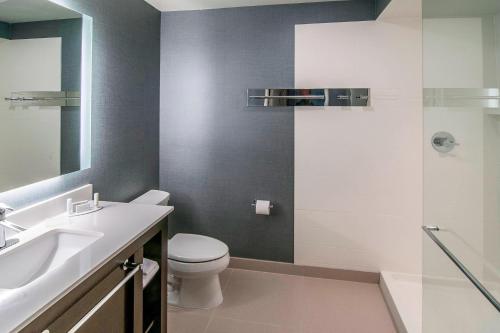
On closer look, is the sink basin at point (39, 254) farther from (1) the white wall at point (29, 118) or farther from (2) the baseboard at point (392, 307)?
(2) the baseboard at point (392, 307)

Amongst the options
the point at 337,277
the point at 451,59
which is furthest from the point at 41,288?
the point at 337,277

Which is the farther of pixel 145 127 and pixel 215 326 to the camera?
pixel 145 127

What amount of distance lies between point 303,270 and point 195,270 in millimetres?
1050

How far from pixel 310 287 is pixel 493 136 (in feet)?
5.85

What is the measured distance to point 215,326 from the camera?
2010 millimetres

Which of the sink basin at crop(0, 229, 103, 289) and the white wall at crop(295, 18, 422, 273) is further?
the white wall at crop(295, 18, 422, 273)

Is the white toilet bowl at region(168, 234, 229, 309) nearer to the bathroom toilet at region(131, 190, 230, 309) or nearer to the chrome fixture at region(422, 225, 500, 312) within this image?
the bathroom toilet at region(131, 190, 230, 309)

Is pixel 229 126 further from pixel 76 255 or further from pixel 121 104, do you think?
pixel 76 255

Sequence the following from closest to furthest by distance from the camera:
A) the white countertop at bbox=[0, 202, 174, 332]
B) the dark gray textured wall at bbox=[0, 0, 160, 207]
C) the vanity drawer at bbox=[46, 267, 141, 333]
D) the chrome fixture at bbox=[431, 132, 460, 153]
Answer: the white countertop at bbox=[0, 202, 174, 332] → the vanity drawer at bbox=[46, 267, 141, 333] → the chrome fixture at bbox=[431, 132, 460, 153] → the dark gray textured wall at bbox=[0, 0, 160, 207]

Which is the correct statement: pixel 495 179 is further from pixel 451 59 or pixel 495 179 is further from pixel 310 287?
pixel 310 287

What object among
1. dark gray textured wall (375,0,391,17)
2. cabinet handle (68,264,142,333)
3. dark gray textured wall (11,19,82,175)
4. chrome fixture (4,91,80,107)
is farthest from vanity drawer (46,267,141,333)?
dark gray textured wall (375,0,391,17)

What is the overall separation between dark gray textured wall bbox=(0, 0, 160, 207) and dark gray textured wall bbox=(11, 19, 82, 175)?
0.32ft

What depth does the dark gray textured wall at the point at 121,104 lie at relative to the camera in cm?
187

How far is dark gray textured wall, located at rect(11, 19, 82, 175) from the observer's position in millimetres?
1647
